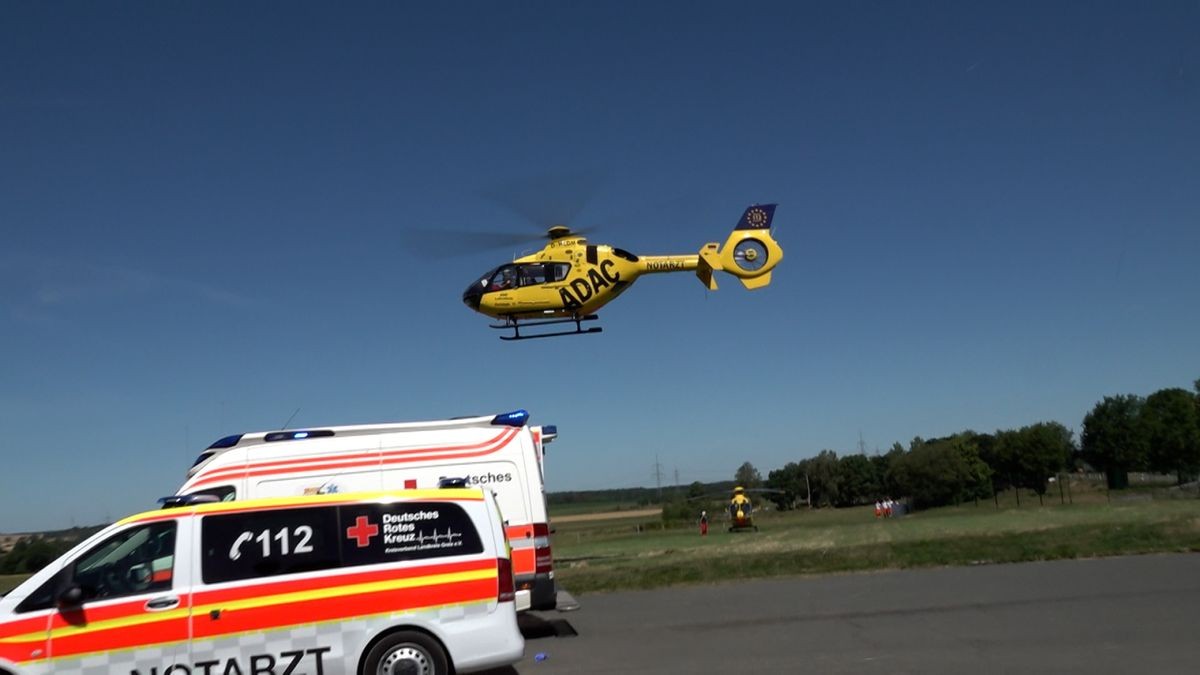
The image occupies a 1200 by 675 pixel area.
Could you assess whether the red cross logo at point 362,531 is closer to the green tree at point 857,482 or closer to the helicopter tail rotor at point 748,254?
the helicopter tail rotor at point 748,254

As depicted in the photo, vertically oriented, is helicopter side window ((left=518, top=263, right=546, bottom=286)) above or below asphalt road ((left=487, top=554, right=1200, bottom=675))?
above

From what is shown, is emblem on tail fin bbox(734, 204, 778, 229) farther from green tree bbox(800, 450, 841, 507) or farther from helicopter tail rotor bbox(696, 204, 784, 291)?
green tree bbox(800, 450, 841, 507)

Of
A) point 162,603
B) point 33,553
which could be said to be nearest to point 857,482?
point 33,553

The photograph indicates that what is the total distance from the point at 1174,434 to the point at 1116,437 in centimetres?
531

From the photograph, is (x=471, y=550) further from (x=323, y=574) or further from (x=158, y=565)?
(x=158, y=565)

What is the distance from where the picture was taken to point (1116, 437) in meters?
89.5

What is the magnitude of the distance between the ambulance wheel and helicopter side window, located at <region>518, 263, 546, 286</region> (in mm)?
16784

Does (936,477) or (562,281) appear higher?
(562,281)

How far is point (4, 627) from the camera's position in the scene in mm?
7211

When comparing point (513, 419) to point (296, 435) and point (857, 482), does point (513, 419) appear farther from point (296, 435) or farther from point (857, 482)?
point (857, 482)

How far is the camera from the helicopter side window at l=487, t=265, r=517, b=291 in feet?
79.8

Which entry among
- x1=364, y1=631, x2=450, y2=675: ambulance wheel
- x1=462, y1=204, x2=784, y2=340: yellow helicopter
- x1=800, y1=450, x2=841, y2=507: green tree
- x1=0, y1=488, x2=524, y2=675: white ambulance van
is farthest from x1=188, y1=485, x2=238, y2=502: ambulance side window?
x1=800, y1=450, x2=841, y2=507: green tree

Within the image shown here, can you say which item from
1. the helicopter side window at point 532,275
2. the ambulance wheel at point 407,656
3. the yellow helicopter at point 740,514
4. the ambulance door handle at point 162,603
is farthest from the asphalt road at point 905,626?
the yellow helicopter at point 740,514

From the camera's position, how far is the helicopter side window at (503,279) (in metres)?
24.3
